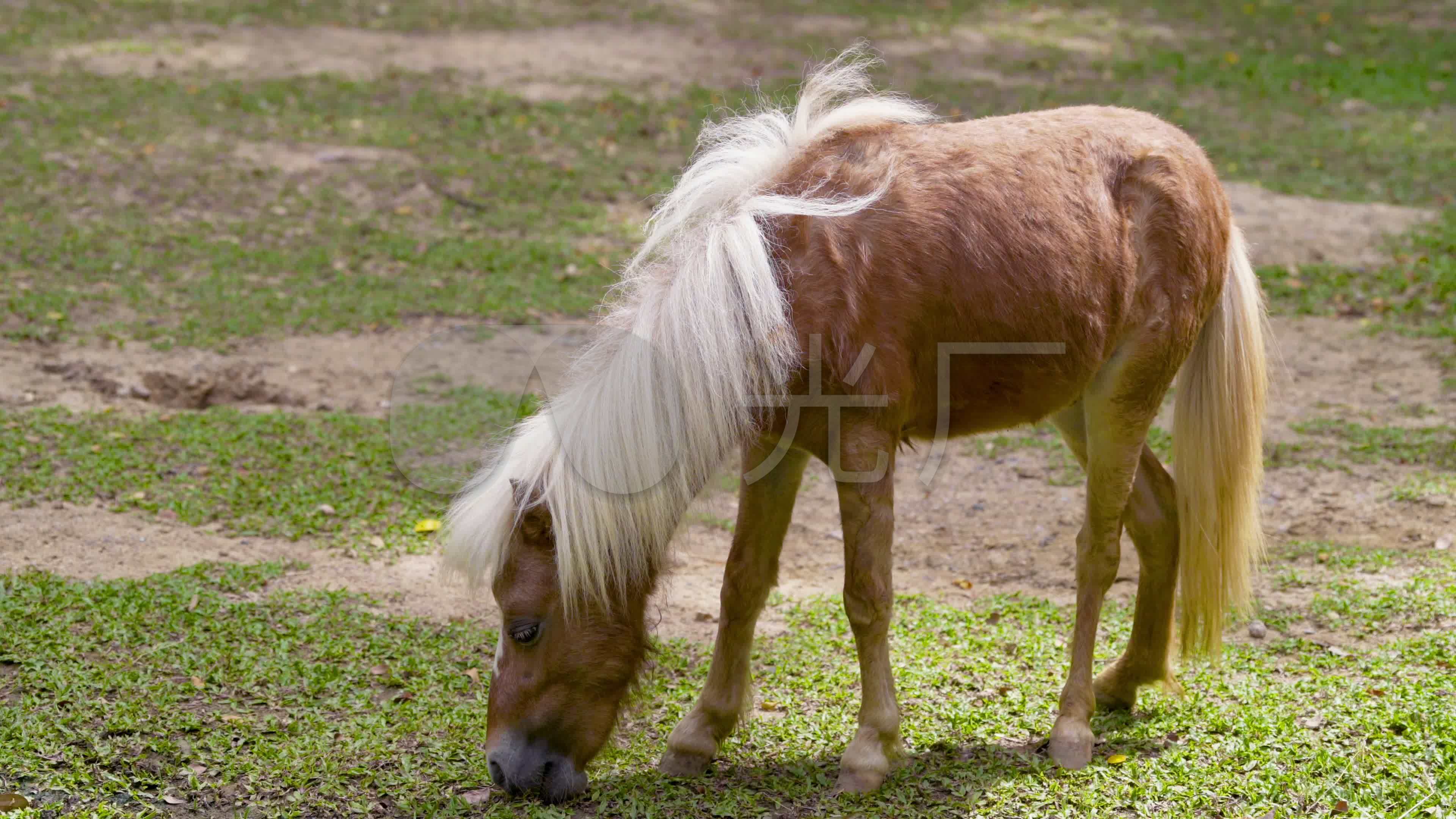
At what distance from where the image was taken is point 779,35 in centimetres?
1312

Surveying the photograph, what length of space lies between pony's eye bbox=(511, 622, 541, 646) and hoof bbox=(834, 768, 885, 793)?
3.11 ft

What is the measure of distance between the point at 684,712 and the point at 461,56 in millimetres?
9505

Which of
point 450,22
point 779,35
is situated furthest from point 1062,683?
point 450,22

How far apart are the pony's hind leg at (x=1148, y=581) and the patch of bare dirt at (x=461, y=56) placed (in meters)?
8.13

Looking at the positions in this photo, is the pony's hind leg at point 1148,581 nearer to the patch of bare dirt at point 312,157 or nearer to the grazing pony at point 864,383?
the grazing pony at point 864,383

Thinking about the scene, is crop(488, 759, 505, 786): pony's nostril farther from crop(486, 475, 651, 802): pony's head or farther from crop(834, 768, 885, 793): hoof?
crop(834, 768, 885, 793): hoof

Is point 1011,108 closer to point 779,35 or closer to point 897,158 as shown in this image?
point 779,35

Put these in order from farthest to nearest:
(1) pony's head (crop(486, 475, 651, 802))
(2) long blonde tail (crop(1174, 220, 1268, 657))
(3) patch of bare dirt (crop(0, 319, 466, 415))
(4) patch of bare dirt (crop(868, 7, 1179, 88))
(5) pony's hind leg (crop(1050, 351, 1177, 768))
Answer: (4) patch of bare dirt (crop(868, 7, 1179, 88))
(3) patch of bare dirt (crop(0, 319, 466, 415))
(2) long blonde tail (crop(1174, 220, 1268, 657))
(5) pony's hind leg (crop(1050, 351, 1177, 768))
(1) pony's head (crop(486, 475, 651, 802))

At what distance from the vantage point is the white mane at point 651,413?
124 inches

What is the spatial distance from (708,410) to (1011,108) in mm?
8620

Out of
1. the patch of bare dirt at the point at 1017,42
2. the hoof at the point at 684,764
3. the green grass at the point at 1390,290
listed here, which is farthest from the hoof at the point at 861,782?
the patch of bare dirt at the point at 1017,42

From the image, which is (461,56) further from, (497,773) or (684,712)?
(497,773)

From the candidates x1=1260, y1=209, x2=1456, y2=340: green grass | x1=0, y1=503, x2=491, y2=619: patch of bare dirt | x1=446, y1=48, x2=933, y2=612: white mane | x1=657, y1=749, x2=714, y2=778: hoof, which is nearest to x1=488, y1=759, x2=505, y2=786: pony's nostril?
x1=446, y1=48, x2=933, y2=612: white mane

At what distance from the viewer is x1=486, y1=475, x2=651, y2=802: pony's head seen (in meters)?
3.26
